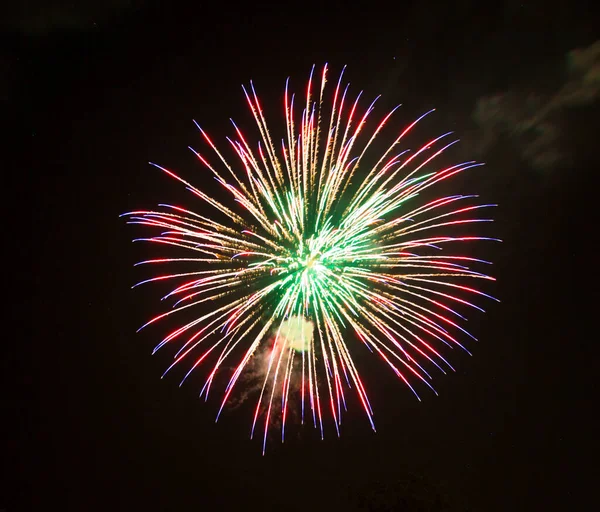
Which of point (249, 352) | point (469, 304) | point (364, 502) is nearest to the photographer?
point (469, 304)

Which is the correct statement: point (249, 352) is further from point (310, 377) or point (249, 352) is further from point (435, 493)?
point (435, 493)

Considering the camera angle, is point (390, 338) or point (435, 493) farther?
point (435, 493)

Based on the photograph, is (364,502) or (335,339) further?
(364,502)

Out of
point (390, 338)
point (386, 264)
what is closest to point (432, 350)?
point (390, 338)

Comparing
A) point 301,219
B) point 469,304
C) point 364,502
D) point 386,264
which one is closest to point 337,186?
point 301,219

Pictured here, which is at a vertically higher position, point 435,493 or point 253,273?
point 253,273

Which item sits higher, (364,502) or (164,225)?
(164,225)

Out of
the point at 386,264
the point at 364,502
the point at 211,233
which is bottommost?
the point at 364,502

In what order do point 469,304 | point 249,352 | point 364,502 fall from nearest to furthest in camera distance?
1. point 469,304
2. point 249,352
3. point 364,502

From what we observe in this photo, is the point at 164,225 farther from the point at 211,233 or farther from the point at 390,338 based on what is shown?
the point at 390,338
